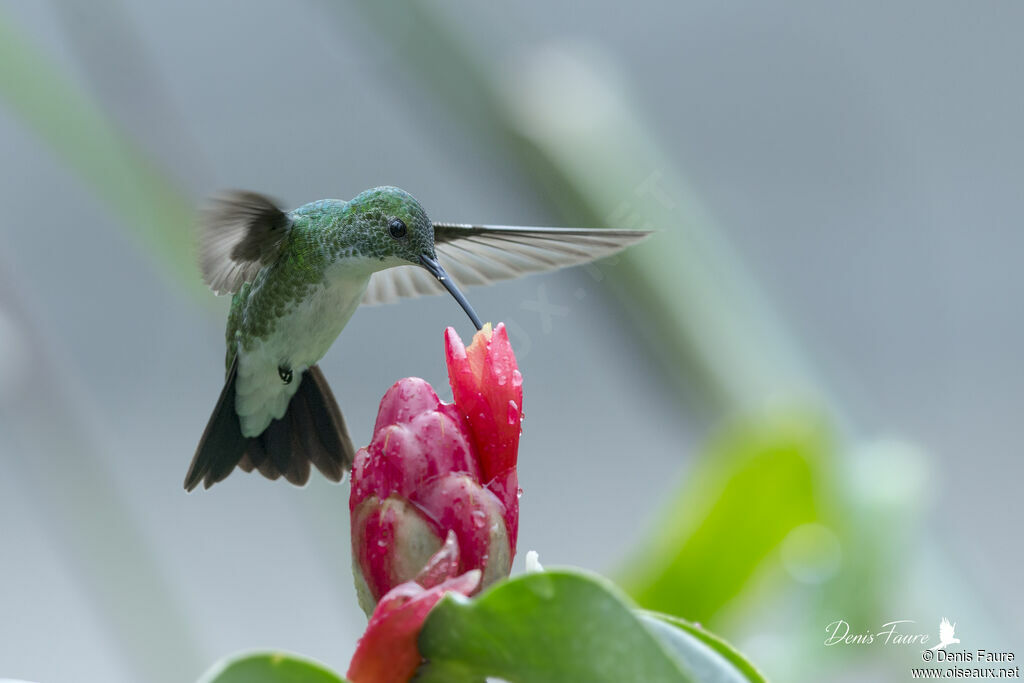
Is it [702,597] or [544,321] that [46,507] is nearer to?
[544,321]

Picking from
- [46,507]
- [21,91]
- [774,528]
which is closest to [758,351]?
[774,528]

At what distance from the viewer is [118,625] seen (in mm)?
1340

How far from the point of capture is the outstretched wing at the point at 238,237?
2.87ft

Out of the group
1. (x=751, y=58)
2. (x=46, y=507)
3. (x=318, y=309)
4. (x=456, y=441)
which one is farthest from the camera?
(x=751, y=58)

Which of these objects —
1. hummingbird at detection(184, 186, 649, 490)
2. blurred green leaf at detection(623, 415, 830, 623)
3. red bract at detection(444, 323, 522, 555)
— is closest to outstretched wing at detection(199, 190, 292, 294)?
hummingbird at detection(184, 186, 649, 490)

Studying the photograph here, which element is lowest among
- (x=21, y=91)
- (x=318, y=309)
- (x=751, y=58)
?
(x=318, y=309)

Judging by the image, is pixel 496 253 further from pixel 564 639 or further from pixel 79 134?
pixel 564 639

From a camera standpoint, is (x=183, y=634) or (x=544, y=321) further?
(x=183, y=634)

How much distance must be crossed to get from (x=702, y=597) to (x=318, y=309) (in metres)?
0.40

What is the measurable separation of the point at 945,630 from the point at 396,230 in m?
0.55

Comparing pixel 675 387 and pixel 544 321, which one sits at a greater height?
pixel 544 321

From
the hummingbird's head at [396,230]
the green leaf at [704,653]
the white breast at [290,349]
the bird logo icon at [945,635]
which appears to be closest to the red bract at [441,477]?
the green leaf at [704,653]

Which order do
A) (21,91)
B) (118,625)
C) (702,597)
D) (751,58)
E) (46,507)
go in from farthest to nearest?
(751,58) → (46,507) → (118,625) → (21,91) → (702,597)

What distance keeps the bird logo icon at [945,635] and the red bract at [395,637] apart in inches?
21.7
